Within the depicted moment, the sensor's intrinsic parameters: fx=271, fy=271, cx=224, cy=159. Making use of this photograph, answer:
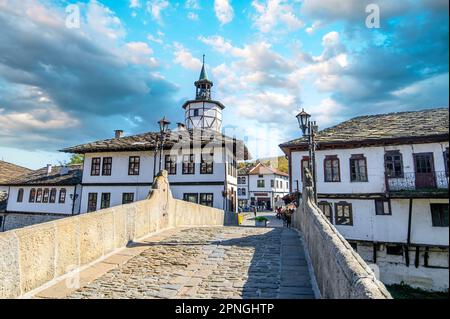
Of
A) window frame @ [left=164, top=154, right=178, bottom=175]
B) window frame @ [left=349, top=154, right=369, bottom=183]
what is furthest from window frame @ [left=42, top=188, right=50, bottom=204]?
window frame @ [left=349, top=154, right=369, bottom=183]

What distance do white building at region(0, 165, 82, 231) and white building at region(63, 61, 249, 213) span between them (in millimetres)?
2005

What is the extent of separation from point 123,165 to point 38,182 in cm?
1059

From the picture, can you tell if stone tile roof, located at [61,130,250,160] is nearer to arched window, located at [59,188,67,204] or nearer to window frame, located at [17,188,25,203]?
arched window, located at [59,188,67,204]

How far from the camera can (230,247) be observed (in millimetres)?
8438

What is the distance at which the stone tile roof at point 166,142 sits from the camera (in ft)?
72.3

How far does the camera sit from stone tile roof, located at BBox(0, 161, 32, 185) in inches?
1296

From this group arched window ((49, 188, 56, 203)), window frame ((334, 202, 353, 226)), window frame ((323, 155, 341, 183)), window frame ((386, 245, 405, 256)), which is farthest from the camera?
arched window ((49, 188, 56, 203))

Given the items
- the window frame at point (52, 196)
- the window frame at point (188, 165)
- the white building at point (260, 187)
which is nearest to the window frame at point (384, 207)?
the window frame at point (188, 165)

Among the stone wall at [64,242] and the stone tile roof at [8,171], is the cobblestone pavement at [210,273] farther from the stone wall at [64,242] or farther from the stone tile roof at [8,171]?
the stone tile roof at [8,171]

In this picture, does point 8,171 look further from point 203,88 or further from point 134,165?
point 203,88

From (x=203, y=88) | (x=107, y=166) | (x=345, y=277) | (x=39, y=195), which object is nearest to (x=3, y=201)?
(x=39, y=195)

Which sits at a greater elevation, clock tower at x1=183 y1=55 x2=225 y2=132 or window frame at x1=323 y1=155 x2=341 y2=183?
clock tower at x1=183 y1=55 x2=225 y2=132

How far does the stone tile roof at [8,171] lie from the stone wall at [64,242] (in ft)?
99.3
